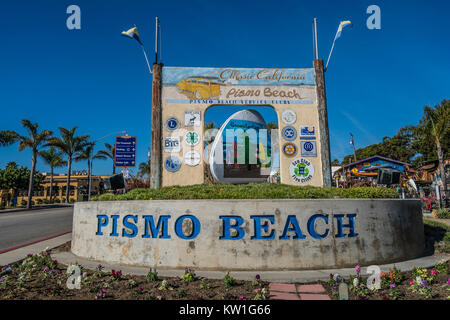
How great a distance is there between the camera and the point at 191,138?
462 inches

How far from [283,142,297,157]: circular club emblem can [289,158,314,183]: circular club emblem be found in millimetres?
339

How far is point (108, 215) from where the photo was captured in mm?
6887

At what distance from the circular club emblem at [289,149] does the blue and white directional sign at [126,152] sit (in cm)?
686

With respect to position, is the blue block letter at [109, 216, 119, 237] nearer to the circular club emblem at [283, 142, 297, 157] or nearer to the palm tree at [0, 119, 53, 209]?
the circular club emblem at [283, 142, 297, 157]

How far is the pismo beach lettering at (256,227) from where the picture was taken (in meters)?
5.91

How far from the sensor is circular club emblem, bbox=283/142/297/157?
471 inches

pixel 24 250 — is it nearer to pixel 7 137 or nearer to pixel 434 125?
pixel 7 137

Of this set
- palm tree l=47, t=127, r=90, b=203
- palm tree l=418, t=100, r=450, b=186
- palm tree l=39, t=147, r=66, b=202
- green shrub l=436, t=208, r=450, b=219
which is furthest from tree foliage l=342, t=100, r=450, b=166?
palm tree l=39, t=147, r=66, b=202

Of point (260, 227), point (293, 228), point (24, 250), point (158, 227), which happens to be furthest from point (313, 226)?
point (24, 250)

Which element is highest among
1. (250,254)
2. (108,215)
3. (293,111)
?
(293,111)

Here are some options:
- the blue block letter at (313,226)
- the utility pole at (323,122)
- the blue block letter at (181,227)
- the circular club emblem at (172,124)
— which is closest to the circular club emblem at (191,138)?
the circular club emblem at (172,124)
